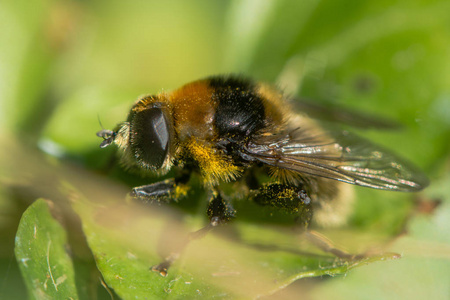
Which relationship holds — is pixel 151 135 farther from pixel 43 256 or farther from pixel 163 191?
pixel 43 256

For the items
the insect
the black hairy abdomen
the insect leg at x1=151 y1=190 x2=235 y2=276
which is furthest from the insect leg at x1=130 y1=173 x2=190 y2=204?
the black hairy abdomen

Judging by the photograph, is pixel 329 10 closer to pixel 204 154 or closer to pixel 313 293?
pixel 204 154

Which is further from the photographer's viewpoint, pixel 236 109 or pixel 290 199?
pixel 290 199

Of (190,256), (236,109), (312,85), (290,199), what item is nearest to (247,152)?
(236,109)

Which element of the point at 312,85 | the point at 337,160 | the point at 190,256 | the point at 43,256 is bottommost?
the point at 43,256

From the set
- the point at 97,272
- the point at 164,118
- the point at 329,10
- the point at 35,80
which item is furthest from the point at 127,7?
the point at 97,272

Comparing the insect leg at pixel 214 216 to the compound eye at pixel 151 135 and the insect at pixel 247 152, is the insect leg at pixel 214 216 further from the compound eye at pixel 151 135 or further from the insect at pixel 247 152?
the compound eye at pixel 151 135
